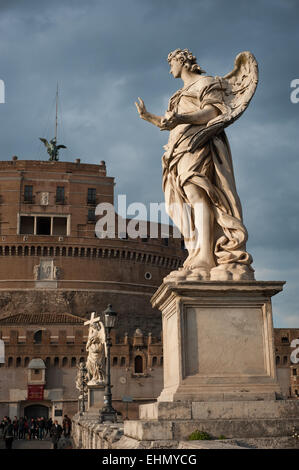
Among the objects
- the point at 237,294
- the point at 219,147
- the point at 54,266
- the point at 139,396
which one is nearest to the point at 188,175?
the point at 219,147

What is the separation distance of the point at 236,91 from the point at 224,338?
1871 mm

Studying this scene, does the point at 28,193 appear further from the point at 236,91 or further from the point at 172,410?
the point at 172,410

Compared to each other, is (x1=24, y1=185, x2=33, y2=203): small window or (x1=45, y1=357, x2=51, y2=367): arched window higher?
(x1=24, y1=185, x2=33, y2=203): small window

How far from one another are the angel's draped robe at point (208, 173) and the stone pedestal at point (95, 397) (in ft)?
52.3

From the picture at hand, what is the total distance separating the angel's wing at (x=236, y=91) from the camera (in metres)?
4.36

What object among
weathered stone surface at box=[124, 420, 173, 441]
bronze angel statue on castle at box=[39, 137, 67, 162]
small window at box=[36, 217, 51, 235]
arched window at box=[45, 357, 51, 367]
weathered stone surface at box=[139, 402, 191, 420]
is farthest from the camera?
bronze angel statue on castle at box=[39, 137, 67, 162]

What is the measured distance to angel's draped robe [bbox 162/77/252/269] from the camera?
4.28 metres

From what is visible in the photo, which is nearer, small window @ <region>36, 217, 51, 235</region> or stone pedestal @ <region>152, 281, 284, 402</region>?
stone pedestal @ <region>152, 281, 284, 402</region>

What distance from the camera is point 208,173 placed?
4.43 m

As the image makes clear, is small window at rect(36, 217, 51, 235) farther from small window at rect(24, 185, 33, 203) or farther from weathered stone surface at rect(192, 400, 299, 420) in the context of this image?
weathered stone surface at rect(192, 400, 299, 420)

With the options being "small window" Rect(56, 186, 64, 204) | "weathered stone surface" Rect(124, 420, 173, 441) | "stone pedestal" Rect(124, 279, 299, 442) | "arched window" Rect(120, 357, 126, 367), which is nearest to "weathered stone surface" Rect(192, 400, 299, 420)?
"stone pedestal" Rect(124, 279, 299, 442)

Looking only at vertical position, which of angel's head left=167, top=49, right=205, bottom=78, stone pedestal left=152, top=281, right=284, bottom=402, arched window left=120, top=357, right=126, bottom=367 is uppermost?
angel's head left=167, top=49, right=205, bottom=78

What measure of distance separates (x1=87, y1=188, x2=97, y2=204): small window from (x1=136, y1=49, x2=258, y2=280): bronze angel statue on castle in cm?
4612

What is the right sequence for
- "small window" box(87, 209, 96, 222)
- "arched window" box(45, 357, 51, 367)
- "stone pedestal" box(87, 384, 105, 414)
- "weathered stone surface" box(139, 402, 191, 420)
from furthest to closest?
"small window" box(87, 209, 96, 222)
"arched window" box(45, 357, 51, 367)
"stone pedestal" box(87, 384, 105, 414)
"weathered stone surface" box(139, 402, 191, 420)
